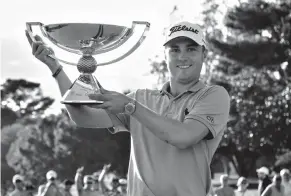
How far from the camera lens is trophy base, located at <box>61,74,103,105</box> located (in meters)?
3.47

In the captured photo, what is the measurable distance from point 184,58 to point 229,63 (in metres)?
32.7

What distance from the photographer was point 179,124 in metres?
3.51

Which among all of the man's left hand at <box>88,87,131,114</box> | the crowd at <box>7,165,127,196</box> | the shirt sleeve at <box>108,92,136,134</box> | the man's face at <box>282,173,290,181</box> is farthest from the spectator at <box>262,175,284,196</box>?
the man's left hand at <box>88,87,131,114</box>

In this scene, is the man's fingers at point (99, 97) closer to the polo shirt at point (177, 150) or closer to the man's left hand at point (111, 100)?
the man's left hand at point (111, 100)

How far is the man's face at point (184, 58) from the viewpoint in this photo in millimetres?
3658

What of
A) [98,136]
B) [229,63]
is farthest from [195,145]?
[98,136]

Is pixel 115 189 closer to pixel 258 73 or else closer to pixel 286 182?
pixel 286 182

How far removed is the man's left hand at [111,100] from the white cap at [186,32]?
49cm

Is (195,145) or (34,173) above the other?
(34,173)

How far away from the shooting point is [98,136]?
59.1 meters

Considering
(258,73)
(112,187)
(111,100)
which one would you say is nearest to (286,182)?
(112,187)

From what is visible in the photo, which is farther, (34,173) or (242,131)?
(34,173)

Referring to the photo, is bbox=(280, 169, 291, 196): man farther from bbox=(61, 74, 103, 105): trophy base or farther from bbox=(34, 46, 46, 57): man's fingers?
bbox=(61, 74, 103, 105): trophy base

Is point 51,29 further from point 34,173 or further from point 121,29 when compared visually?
point 34,173
